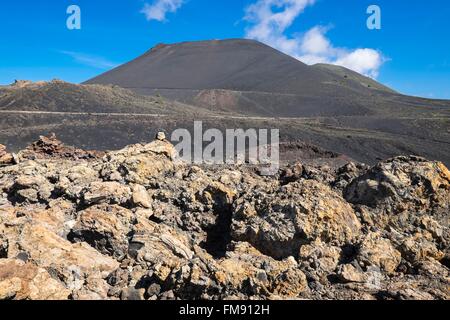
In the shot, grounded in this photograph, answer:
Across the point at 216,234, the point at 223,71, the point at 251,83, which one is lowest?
the point at 216,234

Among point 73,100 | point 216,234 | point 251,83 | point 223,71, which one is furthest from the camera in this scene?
point 223,71

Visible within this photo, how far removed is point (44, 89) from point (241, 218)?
46.8 m

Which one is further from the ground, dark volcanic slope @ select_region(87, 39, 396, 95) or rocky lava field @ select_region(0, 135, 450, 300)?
dark volcanic slope @ select_region(87, 39, 396, 95)

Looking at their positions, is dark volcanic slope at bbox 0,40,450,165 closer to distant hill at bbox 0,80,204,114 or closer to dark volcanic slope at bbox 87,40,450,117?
distant hill at bbox 0,80,204,114

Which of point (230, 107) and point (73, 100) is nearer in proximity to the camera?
point (73, 100)

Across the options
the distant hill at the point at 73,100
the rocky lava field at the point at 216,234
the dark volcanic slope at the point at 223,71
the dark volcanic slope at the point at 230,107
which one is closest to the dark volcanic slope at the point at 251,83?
the dark volcanic slope at the point at 223,71

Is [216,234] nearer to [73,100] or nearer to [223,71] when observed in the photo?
[73,100]

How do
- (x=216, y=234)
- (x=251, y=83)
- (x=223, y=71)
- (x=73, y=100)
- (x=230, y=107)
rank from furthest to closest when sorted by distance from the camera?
(x=223, y=71) → (x=251, y=83) → (x=230, y=107) → (x=73, y=100) → (x=216, y=234)

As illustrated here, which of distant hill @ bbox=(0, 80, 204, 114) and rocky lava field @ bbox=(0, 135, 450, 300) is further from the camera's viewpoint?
distant hill @ bbox=(0, 80, 204, 114)

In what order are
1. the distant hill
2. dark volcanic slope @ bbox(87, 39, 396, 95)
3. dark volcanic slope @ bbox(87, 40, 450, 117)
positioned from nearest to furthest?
the distant hill < dark volcanic slope @ bbox(87, 40, 450, 117) < dark volcanic slope @ bbox(87, 39, 396, 95)

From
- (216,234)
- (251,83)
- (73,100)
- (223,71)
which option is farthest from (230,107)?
(216,234)

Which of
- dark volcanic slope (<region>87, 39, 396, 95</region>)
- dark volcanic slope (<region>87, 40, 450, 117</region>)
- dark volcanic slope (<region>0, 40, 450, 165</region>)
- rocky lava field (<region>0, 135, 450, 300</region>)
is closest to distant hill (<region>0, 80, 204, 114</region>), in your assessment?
dark volcanic slope (<region>0, 40, 450, 165</region>)

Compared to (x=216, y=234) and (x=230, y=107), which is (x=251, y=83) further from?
(x=216, y=234)

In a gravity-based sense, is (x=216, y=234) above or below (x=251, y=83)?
below
